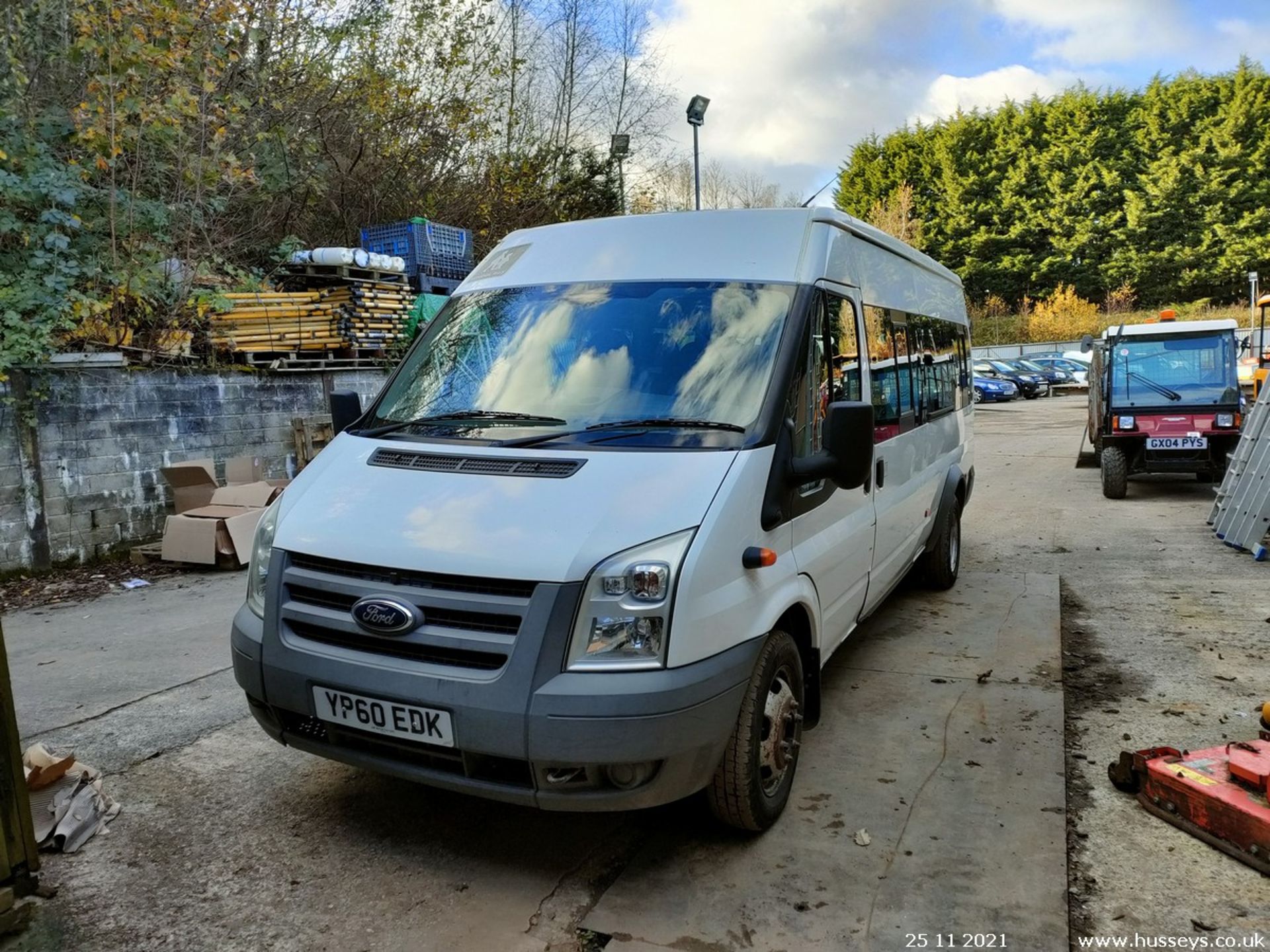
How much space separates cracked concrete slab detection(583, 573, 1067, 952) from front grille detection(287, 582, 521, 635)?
97 cm

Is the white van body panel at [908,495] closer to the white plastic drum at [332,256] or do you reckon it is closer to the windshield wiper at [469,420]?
the windshield wiper at [469,420]

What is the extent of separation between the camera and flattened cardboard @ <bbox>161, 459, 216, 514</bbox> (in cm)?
773

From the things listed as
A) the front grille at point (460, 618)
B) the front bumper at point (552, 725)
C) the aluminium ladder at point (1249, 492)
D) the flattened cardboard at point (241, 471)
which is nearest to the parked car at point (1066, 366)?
the aluminium ladder at point (1249, 492)

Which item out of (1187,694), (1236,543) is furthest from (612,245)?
(1236,543)

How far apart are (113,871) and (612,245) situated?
305 centimetres

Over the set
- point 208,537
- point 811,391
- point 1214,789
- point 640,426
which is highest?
point 811,391

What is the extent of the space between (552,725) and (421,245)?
10.1 m

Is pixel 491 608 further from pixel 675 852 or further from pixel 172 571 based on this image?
pixel 172 571

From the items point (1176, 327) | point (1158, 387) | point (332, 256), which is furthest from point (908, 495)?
point (1176, 327)

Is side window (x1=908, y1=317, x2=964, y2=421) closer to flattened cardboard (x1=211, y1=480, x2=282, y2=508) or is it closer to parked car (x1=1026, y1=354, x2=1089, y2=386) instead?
flattened cardboard (x1=211, y1=480, x2=282, y2=508)

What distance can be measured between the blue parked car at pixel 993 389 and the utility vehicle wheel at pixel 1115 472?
20931 millimetres

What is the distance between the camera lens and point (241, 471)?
8273mm

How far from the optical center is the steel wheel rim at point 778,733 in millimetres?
3066

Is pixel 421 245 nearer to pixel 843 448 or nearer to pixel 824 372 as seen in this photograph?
pixel 824 372
